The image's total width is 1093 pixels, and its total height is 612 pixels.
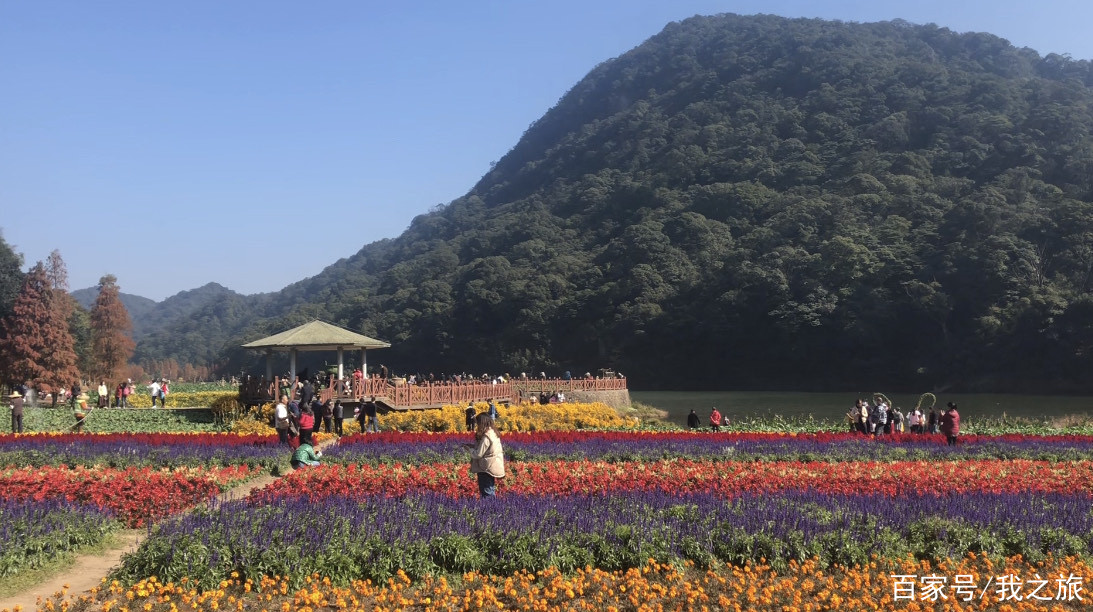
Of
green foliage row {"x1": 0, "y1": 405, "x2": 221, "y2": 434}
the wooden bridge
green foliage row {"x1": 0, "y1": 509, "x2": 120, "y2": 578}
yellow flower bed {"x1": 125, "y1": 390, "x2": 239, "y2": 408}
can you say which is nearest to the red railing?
the wooden bridge

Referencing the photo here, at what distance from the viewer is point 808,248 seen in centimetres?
8488

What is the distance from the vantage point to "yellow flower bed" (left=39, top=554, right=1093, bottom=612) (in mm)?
7152

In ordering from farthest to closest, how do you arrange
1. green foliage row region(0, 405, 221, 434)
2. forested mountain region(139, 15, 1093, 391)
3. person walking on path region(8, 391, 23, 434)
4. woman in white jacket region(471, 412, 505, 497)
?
forested mountain region(139, 15, 1093, 391) < green foliage row region(0, 405, 221, 434) < person walking on path region(8, 391, 23, 434) < woman in white jacket region(471, 412, 505, 497)

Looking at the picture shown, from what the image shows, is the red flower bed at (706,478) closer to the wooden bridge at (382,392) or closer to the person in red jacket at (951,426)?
the person in red jacket at (951,426)

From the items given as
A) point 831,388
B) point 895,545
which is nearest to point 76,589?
point 895,545

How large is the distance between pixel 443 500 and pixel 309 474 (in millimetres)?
4453

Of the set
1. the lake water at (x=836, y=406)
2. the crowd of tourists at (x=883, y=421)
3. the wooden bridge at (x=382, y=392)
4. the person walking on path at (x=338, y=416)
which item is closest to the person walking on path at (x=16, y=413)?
the wooden bridge at (x=382, y=392)

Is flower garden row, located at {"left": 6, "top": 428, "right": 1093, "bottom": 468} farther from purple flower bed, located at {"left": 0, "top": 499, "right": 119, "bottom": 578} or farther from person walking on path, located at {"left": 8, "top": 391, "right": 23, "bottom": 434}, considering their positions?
purple flower bed, located at {"left": 0, "top": 499, "right": 119, "bottom": 578}

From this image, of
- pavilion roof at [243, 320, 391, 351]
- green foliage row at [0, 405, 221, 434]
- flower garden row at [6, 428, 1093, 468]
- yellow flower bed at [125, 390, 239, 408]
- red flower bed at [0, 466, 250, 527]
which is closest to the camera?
red flower bed at [0, 466, 250, 527]

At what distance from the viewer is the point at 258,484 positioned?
14.8 meters

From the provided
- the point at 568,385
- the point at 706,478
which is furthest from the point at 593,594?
the point at 568,385

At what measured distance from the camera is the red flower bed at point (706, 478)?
12117 millimetres

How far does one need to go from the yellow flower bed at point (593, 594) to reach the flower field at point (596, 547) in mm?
21

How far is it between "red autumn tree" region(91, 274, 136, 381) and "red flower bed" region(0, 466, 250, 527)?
63579 millimetres
